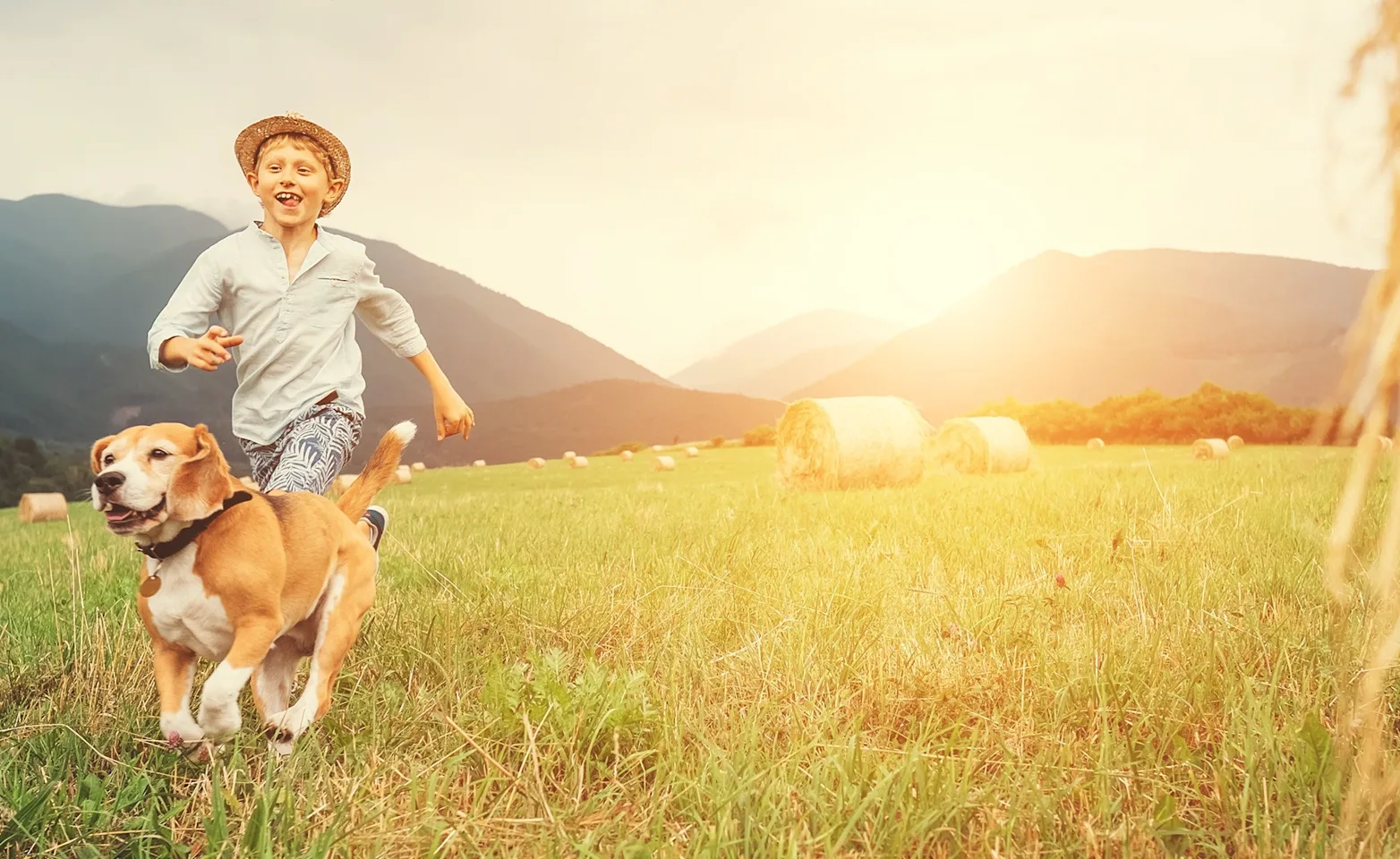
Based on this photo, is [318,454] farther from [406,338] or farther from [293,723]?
[293,723]

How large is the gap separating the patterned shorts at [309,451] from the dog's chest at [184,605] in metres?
1.01

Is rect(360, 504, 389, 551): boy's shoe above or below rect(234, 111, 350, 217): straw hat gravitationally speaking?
below

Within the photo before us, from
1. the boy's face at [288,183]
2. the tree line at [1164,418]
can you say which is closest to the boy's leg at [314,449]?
the boy's face at [288,183]

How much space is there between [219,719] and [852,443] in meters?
9.89

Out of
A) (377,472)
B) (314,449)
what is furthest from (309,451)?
(377,472)

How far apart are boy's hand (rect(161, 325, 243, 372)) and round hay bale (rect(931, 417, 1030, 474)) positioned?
13.0 metres

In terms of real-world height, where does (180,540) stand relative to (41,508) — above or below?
above

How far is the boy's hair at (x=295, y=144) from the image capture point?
128 inches

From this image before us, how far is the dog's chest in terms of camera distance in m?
2.13

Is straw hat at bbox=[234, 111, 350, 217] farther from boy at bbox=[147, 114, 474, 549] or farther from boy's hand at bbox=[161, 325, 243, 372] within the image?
boy's hand at bbox=[161, 325, 243, 372]

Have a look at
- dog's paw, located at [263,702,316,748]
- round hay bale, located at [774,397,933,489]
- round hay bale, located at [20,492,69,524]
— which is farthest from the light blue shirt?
round hay bale, located at [20,492,69,524]

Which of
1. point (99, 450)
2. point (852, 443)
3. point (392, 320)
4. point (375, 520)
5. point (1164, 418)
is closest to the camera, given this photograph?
point (99, 450)

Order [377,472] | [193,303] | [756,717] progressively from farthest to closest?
[193,303], [377,472], [756,717]

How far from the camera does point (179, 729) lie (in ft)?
7.31
